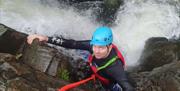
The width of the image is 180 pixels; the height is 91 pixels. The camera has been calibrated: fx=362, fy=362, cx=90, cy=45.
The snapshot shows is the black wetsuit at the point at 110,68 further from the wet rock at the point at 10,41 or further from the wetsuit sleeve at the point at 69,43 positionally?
the wet rock at the point at 10,41

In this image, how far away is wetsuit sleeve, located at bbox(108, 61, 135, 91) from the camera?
530 centimetres

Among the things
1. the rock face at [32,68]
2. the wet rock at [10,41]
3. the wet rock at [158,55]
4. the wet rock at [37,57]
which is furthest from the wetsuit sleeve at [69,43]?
the wet rock at [158,55]

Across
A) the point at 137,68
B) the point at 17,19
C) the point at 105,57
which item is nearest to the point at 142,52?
Result: the point at 137,68

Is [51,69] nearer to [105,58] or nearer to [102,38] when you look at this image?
[105,58]

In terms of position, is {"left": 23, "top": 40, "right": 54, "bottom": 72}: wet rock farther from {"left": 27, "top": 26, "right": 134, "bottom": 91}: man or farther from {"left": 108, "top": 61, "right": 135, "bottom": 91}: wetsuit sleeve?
{"left": 108, "top": 61, "right": 135, "bottom": 91}: wetsuit sleeve

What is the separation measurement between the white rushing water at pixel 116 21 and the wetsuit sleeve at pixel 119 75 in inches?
170

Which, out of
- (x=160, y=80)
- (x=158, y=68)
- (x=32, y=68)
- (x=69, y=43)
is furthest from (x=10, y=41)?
(x=158, y=68)

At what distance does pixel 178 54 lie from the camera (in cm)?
906

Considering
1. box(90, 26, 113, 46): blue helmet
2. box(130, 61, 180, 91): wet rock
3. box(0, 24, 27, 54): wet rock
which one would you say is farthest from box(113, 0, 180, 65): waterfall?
box(90, 26, 113, 46): blue helmet

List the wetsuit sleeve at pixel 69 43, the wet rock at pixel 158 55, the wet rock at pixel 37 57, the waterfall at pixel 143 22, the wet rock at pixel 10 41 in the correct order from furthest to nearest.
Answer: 1. the waterfall at pixel 143 22
2. the wet rock at pixel 158 55
3. the wet rock at pixel 10 41
4. the wet rock at pixel 37 57
5. the wetsuit sleeve at pixel 69 43

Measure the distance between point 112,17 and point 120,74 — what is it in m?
6.90

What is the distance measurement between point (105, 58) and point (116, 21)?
645cm

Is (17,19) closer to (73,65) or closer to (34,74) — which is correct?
(73,65)

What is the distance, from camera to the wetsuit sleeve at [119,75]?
5297 millimetres
